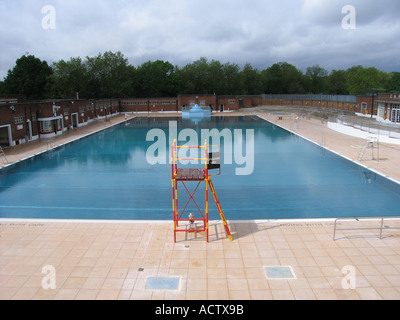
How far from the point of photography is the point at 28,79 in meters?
60.2

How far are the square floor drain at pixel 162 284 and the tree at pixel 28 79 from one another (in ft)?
199

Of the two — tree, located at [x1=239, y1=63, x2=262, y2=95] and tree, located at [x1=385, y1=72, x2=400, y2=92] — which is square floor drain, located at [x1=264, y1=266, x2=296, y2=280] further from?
tree, located at [x1=385, y1=72, x2=400, y2=92]

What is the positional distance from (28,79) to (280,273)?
63.0m

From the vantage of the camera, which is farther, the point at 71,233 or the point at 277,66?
the point at 277,66

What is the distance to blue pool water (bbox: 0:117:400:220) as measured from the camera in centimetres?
1299

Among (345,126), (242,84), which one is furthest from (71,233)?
(242,84)

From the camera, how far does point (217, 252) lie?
9.01 metres

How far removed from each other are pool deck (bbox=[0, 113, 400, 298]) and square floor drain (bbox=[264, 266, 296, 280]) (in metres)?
0.11

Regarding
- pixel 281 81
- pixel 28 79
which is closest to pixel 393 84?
pixel 281 81

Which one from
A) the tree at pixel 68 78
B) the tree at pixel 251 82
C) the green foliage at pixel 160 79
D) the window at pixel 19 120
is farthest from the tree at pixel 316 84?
the window at pixel 19 120

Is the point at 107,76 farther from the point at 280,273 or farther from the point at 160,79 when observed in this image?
the point at 280,273

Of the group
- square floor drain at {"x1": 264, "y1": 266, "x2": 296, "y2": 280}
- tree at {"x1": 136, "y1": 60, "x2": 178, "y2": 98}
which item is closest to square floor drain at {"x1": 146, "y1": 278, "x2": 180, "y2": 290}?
square floor drain at {"x1": 264, "y1": 266, "x2": 296, "y2": 280}
